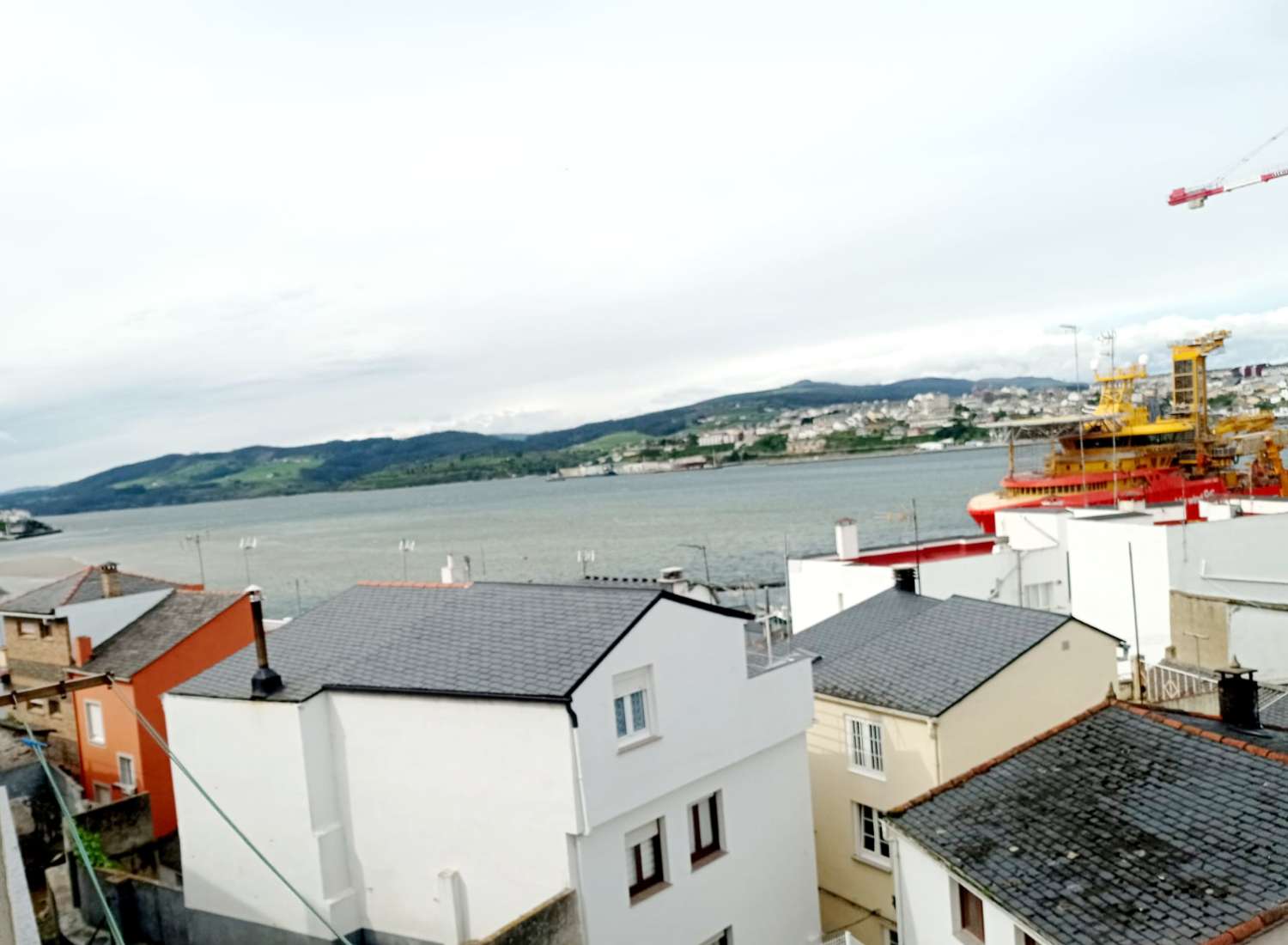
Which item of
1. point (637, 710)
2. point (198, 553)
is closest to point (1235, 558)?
point (637, 710)

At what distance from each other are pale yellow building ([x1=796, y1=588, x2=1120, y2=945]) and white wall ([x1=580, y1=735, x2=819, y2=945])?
1.63m

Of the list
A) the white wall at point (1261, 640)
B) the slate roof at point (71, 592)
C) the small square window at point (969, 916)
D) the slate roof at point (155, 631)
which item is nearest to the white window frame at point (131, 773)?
the slate roof at point (155, 631)

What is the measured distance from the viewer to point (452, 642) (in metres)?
15.8

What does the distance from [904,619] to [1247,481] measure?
230 feet

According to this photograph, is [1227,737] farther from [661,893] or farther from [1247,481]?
[1247,481]

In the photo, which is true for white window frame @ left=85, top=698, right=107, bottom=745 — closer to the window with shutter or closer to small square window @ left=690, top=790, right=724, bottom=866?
small square window @ left=690, top=790, right=724, bottom=866

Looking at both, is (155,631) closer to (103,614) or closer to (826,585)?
(103,614)

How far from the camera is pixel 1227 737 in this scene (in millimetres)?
11969

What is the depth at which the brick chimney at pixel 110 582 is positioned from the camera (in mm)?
29844

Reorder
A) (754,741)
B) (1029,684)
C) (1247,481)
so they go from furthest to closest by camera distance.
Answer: (1247,481)
(1029,684)
(754,741)

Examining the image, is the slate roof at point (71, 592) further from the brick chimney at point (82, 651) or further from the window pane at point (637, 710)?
the window pane at point (637, 710)

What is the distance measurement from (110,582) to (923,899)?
26.7 m

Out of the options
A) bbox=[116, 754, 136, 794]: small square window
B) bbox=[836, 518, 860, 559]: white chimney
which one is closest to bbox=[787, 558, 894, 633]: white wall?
bbox=[836, 518, 860, 559]: white chimney

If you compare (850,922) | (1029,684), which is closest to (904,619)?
(1029,684)
